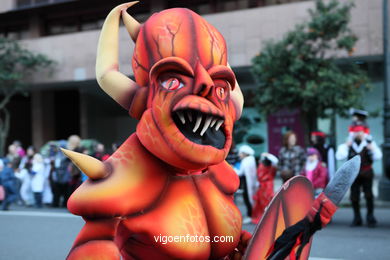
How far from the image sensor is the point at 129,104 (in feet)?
6.84

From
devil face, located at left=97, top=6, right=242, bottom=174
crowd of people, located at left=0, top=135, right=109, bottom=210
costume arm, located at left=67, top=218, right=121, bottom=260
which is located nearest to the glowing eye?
devil face, located at left=97, top=6, right=242, bottom=174

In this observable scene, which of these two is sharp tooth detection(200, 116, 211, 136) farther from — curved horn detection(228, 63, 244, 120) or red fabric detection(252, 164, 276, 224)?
red fabric detection(252, 164, 276, 224)

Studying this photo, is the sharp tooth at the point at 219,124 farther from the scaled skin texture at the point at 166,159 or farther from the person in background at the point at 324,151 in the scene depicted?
the person in background at the point at 324,151

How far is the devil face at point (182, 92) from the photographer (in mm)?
1859

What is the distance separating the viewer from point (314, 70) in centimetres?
1114

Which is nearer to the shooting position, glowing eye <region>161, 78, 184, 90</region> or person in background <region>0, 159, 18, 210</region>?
glowing eye <region>161, 78, 184, 90</region>

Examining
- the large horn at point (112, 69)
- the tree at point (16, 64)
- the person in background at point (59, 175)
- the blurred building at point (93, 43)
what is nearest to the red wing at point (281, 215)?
the large horn at point (112, 69)

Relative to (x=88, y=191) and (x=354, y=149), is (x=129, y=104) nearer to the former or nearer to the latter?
(x=88, y=191)

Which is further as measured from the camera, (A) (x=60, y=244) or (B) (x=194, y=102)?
(A) (x=60, y=244)

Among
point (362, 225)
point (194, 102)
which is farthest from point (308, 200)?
point (362, 225)

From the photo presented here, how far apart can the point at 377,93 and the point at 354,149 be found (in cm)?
833

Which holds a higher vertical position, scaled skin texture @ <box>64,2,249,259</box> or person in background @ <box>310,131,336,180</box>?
scaled skin texture @ <box>64,2,249,259</box>

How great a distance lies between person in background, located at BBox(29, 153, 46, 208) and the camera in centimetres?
1105

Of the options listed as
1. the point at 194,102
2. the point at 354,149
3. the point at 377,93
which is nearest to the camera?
the point at 194,102
